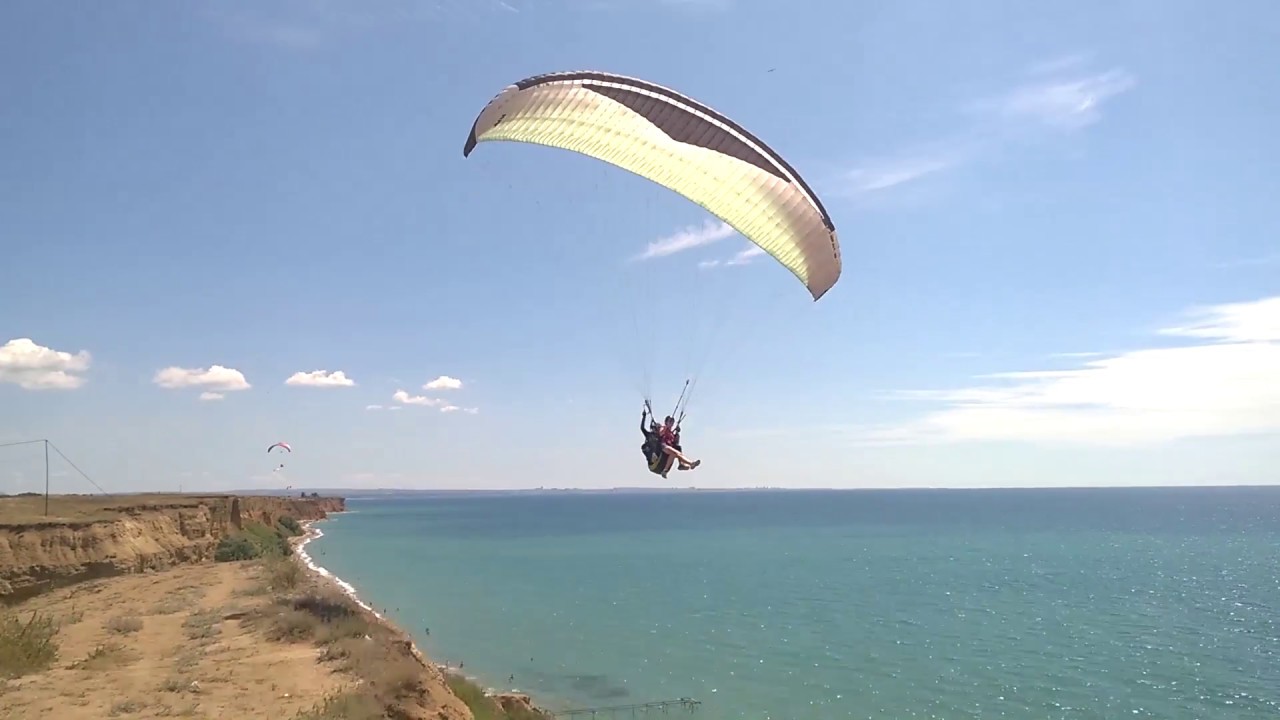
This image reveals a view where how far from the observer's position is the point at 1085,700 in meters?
20.4

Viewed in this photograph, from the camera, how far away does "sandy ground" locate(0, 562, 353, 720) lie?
1066 centimetres

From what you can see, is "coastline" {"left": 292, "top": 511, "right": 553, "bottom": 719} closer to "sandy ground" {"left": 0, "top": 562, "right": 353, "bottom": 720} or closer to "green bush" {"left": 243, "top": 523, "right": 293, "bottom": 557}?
"sandy ground" {"left": 0, "top": 562, "right": 353, "bottom": 720}

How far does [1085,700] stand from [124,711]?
887 inches

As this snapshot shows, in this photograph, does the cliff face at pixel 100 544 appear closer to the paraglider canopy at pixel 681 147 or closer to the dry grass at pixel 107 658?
the dry grass at pixel 107 658

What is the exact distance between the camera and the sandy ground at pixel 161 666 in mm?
10656


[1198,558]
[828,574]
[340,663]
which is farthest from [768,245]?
[1198,558]

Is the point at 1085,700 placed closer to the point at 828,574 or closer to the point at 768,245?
the point at 768,245

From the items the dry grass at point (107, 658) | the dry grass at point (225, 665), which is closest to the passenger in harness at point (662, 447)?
the dry grass at point (225, 665)

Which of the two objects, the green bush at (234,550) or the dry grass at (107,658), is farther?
the green bush at (234,550)

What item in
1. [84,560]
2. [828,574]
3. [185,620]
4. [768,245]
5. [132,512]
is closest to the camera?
[768,245]

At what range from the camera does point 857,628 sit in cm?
2944

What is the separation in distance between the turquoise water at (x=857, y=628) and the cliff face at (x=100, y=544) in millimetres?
8260

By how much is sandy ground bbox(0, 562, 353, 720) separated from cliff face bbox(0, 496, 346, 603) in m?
0.64

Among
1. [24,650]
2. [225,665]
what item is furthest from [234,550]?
[225,665]
